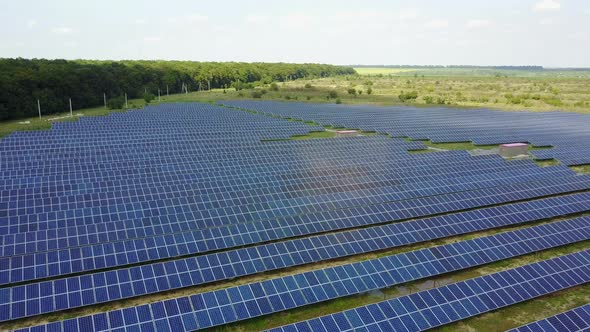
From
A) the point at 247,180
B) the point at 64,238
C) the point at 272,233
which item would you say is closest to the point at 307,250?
the point at 272,233

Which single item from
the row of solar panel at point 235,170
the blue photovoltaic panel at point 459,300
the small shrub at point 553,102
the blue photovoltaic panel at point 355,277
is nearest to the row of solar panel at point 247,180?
the row of solar panel at point 235,170

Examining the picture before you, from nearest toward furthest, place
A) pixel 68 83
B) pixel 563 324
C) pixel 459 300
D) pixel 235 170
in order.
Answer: pixel 563 324 → pixel 459 300 → pixel 235 170 → pixel 68 83

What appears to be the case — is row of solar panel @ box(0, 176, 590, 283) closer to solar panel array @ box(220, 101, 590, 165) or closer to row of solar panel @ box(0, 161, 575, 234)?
row of solar panel @ box(0, 161, 575, 234)

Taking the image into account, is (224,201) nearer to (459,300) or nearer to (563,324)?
(459,300)

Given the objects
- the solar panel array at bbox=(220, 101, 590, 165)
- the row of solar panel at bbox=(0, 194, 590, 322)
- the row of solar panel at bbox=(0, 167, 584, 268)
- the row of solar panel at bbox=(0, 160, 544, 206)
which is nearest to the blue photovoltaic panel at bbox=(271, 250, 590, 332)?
the row of solar panel at bbox=(0, 194, 590, 322)

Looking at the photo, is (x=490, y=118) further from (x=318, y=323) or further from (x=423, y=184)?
(x=318, y=323)

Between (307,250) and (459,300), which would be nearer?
(459,300)

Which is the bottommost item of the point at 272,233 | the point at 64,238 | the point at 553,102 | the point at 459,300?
the point at 459,300
